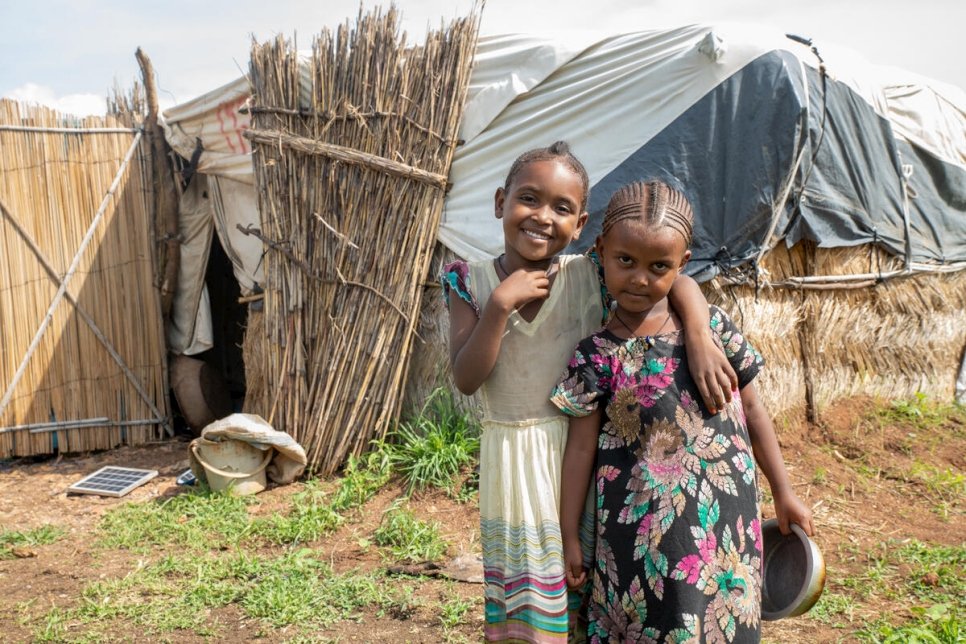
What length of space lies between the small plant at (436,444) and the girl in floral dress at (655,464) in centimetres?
274

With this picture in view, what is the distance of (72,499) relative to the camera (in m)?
4.98

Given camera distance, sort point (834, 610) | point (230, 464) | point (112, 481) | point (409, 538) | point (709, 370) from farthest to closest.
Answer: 1. point (112, 481)
2. point (230, 464)
3. point (409, 538)
4. point (834, 610)
5. point (709, 370)

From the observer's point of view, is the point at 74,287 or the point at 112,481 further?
the point at 74,287

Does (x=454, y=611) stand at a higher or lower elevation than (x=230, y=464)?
lower

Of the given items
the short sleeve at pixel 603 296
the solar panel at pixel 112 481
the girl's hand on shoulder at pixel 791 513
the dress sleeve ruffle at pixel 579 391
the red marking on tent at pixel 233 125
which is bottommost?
the solar panel at pixel 112 481

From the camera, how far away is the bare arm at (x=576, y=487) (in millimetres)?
1731

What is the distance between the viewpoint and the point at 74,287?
5809mm

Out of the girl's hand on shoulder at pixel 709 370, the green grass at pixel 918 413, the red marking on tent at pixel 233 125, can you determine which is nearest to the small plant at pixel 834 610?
the girl's hand on shoulder at pixel 709 370

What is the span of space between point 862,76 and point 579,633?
4736 mm

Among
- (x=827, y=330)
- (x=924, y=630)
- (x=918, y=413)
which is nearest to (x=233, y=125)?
(x=827, y=330)

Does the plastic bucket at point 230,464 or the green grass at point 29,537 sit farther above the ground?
the plastic bucket at point 230,464

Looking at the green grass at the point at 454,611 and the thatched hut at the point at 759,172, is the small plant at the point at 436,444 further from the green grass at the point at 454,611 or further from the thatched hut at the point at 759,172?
the green grass at the point at 454,611

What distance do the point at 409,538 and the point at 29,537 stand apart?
2182mm

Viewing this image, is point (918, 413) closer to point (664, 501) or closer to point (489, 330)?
point (664, 501)
